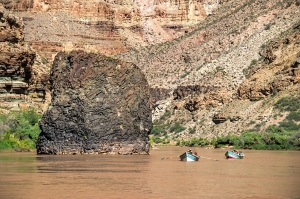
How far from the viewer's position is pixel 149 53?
162500 mm

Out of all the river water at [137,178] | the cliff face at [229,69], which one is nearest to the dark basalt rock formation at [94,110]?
the river water at [137,178]

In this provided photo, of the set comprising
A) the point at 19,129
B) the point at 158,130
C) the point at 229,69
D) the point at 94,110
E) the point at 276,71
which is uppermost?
the point at 229,69

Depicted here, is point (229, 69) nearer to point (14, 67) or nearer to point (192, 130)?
point (192, 130)

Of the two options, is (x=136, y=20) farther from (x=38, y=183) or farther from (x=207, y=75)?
(x=38, y=183)

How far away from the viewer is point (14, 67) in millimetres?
60969

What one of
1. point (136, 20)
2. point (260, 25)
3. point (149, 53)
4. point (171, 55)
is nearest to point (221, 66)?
point (260, 25)

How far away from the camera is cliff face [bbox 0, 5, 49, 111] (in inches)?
2392

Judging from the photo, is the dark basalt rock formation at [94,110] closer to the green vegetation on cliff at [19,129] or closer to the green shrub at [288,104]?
the green vegetation on cliff at [19,129]

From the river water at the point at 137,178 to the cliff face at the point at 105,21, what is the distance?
103584 mm

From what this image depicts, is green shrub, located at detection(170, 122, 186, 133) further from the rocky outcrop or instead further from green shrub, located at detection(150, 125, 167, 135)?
the rocky outcrop

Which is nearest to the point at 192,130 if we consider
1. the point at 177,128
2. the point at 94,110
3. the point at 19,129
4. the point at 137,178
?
the point at 177,128

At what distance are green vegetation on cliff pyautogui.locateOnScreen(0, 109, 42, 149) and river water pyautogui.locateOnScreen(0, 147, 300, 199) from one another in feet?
18.3

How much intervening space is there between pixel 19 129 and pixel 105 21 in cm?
11664

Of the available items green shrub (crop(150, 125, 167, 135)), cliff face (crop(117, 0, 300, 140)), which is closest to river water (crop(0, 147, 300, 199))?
cliff face (crop(117, 0, 300, 140))
